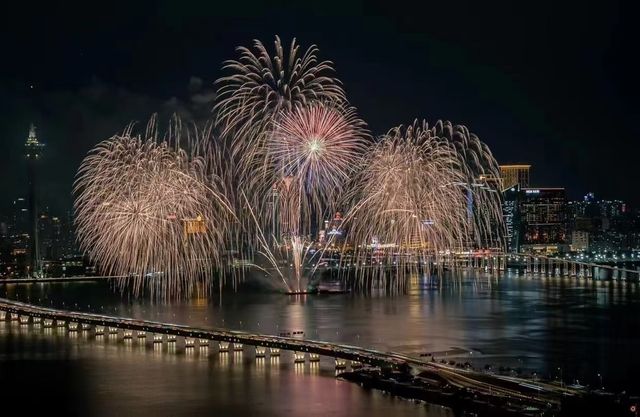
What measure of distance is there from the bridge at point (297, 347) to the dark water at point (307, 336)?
1.84 ft

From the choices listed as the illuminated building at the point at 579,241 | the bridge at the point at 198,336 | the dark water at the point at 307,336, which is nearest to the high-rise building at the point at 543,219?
the illuminated building at the point at 579,241

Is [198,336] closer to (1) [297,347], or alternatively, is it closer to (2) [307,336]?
(2) [307,336]

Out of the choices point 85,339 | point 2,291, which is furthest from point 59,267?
point 85,339

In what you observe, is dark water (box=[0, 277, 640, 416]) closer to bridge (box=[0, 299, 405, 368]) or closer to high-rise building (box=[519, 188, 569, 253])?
bridge (box=[0, 299, 405, 368])

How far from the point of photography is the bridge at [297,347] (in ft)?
64.1

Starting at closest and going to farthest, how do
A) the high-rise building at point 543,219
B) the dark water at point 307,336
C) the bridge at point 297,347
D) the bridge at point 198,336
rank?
1. the bridge at point 297,347
2. the dark water at point 307,336
3. the bridge at point 198,336
4. the high-rise building at point 543,219

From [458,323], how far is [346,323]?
4553mm

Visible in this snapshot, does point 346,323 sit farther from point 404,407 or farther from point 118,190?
point 404,407

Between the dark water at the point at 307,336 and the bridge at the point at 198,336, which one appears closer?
the dark water at the point at 307,336

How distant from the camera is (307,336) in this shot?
3112 centimetres

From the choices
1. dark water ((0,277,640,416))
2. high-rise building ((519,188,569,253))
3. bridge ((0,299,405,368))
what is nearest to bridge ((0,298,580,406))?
bridge ((0,299,405,368))

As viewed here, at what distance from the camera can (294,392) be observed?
21.7m

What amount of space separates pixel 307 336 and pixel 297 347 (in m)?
5.75

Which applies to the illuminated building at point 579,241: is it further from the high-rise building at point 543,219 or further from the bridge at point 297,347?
the bridge at point 297,347
